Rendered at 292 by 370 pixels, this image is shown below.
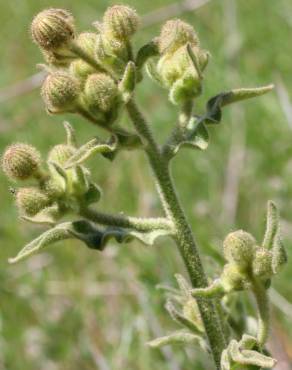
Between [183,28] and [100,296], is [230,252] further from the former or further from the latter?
[100,296]

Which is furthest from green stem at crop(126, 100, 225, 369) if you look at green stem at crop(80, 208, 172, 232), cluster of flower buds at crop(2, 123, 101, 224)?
cluster of flower buds at crop(2, 123, 101, 224)

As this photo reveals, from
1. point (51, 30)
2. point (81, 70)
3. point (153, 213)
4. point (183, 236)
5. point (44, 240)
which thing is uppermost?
point (51, 30)

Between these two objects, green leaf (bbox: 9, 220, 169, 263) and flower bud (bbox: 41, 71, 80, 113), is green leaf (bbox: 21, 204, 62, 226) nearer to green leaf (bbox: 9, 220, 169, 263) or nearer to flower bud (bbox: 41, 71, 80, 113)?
green leaf (bbox: 9, 220, 169, 263)

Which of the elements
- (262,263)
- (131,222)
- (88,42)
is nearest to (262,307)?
(262,263)

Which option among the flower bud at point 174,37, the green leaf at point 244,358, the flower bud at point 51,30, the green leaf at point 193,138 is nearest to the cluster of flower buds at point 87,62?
the flower bud at point 51,30

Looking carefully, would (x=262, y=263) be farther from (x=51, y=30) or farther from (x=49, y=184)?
(x=51, y=30)

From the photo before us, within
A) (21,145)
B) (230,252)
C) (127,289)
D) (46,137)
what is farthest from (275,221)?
(46,137)
